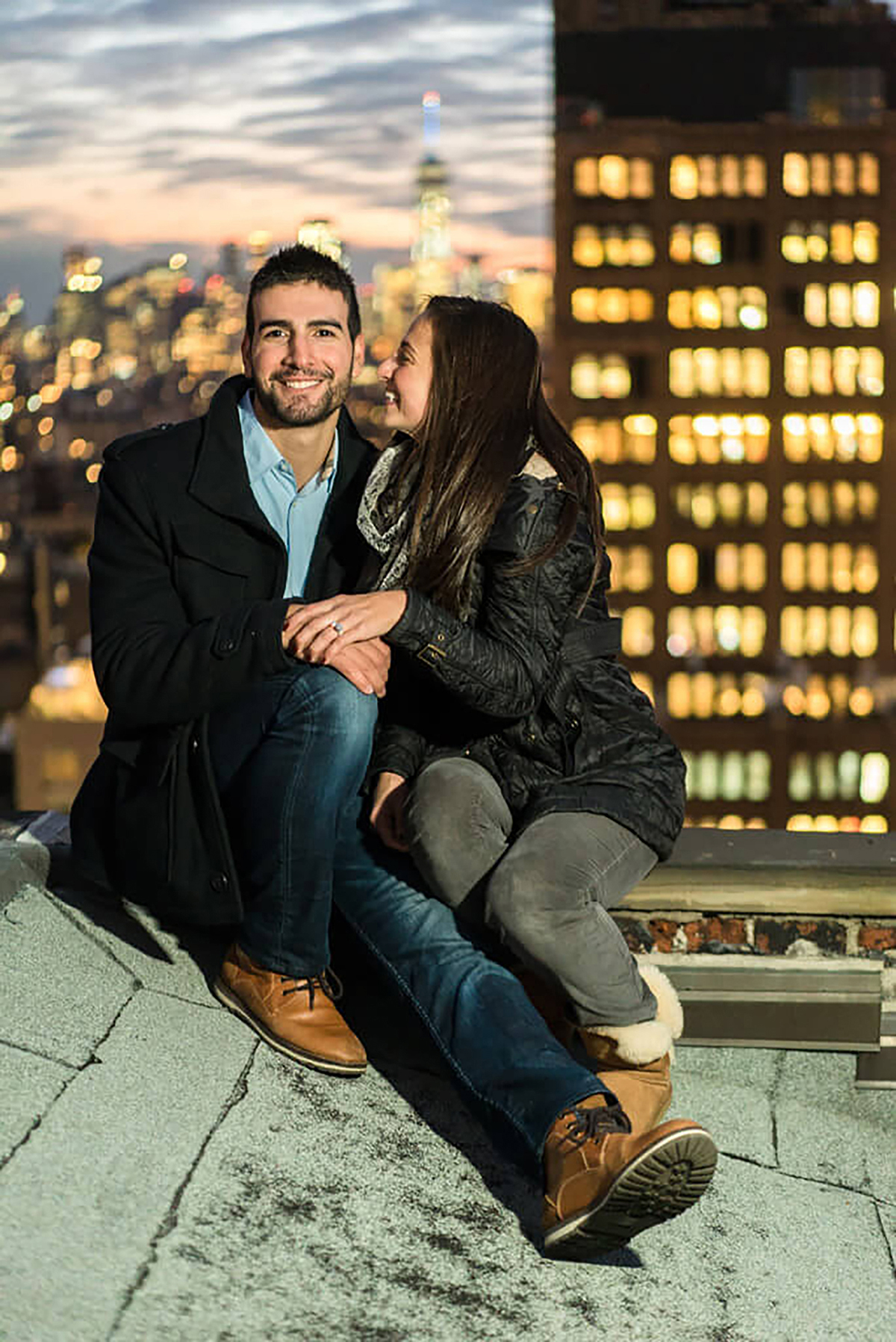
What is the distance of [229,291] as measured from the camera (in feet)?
607

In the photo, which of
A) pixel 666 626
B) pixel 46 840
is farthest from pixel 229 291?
pixel 46 840

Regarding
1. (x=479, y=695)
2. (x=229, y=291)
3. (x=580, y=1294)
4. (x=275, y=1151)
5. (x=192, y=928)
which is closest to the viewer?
(x=580, y=1294)

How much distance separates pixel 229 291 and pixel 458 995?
188 meters

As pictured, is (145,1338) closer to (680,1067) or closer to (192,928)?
(192,928)

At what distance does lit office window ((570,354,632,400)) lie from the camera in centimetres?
8994

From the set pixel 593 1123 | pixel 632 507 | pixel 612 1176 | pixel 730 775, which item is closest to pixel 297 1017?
pixel 593 1123

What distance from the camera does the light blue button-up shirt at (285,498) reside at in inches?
159

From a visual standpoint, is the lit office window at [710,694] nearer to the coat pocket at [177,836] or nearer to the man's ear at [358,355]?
the man's ear at [358,355]

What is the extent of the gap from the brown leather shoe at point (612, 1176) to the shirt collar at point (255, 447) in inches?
66.6

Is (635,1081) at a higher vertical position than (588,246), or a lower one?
lower

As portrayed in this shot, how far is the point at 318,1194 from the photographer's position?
3260 mm

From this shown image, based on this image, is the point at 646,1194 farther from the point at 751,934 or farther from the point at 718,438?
the point at 718,438

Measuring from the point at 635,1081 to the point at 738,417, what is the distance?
295ft

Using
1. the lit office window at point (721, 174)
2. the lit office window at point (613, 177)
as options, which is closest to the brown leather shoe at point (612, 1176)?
the lit office window at point (613, 177)
